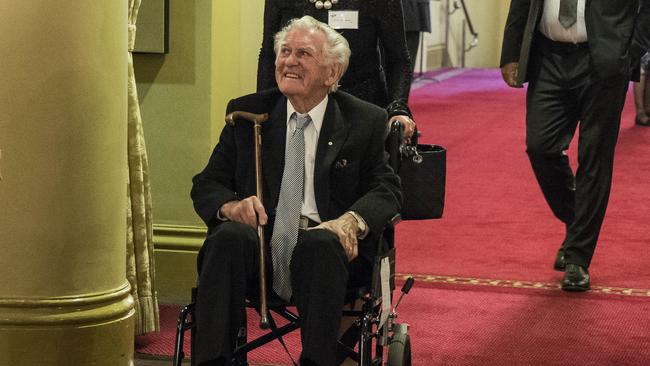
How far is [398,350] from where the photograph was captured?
4000mm

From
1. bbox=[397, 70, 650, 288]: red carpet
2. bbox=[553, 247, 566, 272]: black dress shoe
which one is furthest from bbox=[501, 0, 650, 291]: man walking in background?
bbox=[397, 70, 650, 288]: red carpet

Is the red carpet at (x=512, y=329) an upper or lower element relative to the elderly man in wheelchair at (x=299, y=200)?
lower

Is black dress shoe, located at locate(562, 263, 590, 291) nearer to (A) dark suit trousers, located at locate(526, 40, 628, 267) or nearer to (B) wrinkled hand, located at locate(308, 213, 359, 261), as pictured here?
(A) dark suit trousers, located at locate(526, 40, 628, 267)

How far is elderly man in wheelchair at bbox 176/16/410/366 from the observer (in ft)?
12.2

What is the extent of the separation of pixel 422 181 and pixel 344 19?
0.76m

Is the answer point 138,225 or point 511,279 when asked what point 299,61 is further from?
point 511,279

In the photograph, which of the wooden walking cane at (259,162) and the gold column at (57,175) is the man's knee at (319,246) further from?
the gold column at (57,175)

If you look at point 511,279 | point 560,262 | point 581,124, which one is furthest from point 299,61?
point 560,262

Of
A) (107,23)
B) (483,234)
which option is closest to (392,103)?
(107,23)

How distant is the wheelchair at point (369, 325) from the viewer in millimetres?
3746

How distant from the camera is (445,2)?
1873 cm

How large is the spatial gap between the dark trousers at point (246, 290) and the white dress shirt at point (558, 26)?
2591mm

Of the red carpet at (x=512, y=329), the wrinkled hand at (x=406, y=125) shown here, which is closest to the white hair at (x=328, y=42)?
the wrinkled hand at (x=406, y=125)

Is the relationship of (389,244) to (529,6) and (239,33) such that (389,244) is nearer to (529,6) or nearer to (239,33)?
(239,33)
